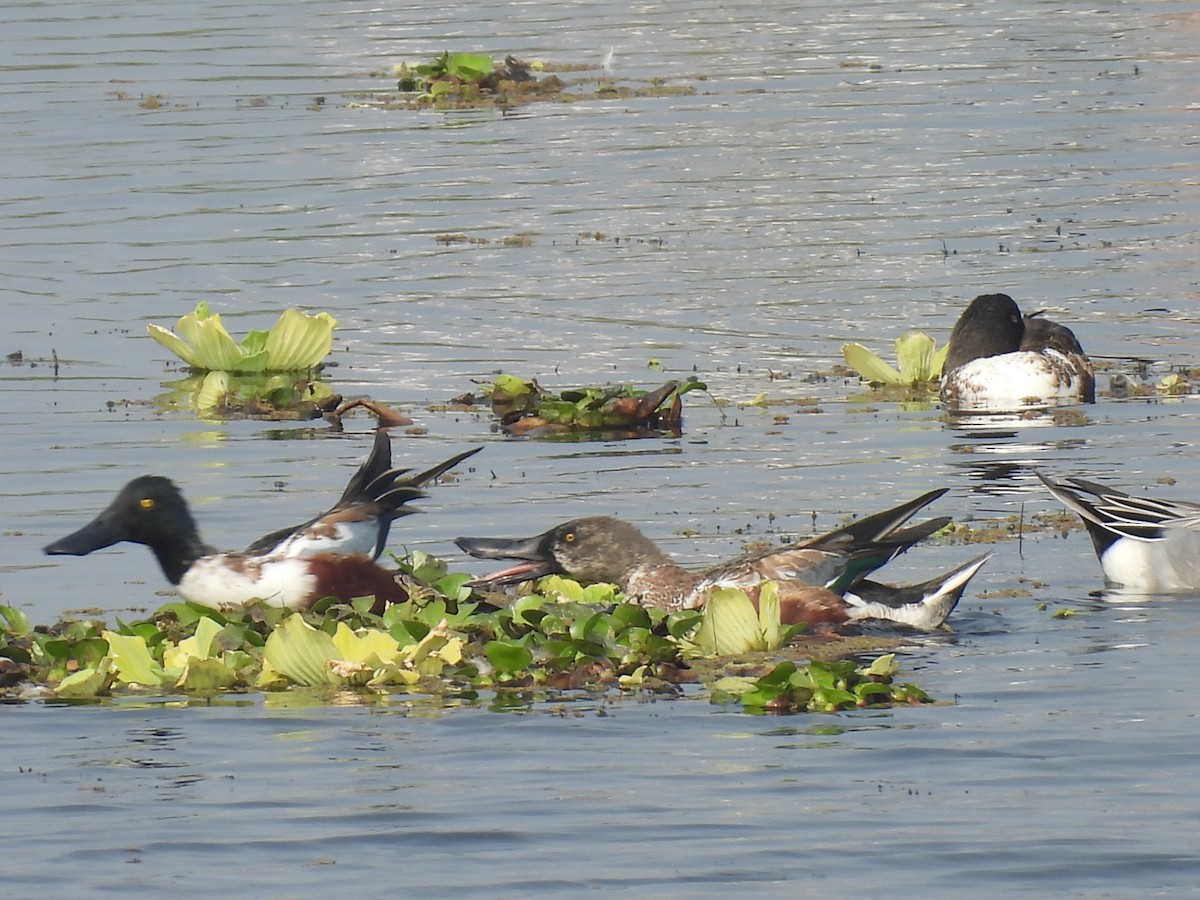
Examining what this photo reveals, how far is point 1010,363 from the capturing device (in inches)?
628

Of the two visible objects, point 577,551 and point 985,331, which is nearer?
point 577,551

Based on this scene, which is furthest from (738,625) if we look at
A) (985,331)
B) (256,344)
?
(256,344)

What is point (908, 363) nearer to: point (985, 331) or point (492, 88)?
point (985, 331)

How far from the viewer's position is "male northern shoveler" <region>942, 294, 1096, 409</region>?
1565 cm

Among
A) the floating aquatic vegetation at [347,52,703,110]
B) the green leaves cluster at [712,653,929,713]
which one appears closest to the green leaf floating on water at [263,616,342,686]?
the green leaves cluster at [712,653,929,713]

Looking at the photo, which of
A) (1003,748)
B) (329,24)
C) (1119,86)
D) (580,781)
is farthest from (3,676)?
(329,24)

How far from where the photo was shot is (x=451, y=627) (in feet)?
31.9

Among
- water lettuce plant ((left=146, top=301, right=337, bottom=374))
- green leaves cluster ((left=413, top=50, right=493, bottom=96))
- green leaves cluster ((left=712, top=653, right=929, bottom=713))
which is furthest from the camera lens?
green leaves cluster ((left=413, top=50, right=493, bottom=96))

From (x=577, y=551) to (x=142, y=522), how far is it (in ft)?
5.99

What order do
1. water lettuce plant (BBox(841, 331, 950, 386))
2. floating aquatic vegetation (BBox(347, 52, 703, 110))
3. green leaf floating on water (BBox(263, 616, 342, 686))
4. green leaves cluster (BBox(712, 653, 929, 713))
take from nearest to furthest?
green leaves cluster (BBox(712, 653, 929, 713)), green leaf floating on water (BBox(263, 616, 342, 686)), water lettuce plant (BBox(841, 331, 950, 386)), floating aquatic vegetation (BBox(347, 52, 703, 110))

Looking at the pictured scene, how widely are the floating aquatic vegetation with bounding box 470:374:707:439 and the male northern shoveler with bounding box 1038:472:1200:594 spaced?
396cm

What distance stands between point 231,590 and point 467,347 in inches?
289

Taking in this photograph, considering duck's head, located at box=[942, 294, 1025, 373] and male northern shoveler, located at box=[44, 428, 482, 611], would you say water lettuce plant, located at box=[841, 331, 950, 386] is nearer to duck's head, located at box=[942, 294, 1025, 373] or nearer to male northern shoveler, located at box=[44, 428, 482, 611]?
duck's head, located at box=[942, 294, 1025, 373]

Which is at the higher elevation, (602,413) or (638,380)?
(638,380)
